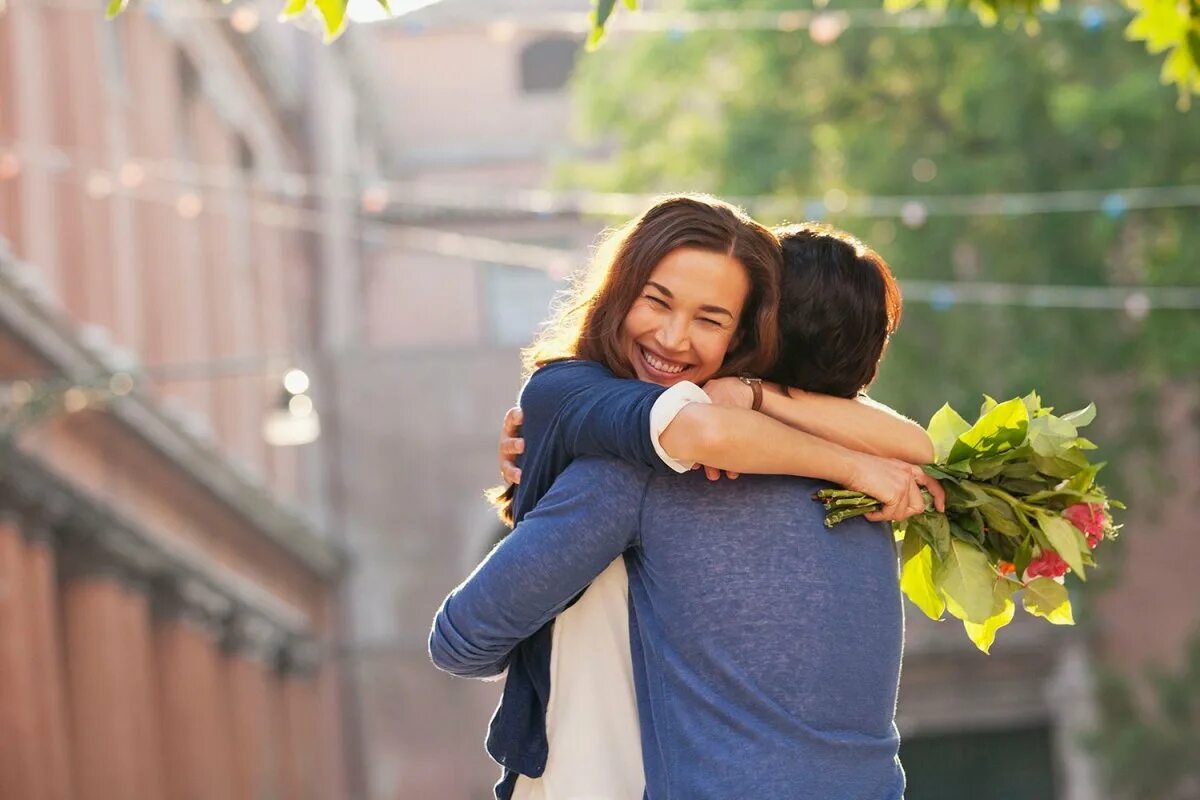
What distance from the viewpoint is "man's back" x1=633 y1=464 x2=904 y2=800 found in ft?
10.1

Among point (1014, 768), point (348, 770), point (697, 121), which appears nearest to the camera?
point (697, 121)

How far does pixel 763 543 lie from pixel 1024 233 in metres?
14.9

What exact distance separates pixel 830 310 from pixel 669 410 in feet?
Answer: 1.16

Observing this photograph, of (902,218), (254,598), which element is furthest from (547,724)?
(254,598)

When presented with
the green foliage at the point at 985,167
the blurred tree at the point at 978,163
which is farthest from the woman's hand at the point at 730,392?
the green foliage at the point at 985,167

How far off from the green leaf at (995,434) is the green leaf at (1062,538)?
12cm

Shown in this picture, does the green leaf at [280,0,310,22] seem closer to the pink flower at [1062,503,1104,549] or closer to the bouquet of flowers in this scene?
the bouquet of flowers

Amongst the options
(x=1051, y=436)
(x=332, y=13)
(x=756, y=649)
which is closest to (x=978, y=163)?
(x=332, y=13)

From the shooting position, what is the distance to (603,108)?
65.1ft

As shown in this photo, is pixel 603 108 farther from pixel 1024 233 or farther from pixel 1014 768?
pixel 1014 768

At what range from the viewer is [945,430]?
3545mm

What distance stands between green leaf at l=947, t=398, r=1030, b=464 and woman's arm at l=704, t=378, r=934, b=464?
0.23 ft

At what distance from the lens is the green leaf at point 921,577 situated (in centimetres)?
349

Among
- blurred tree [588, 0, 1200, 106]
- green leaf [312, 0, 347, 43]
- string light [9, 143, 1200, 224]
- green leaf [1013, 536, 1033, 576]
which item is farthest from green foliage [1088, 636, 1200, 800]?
green leaf [1013, 536, 1033, 576]
